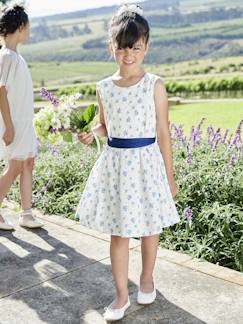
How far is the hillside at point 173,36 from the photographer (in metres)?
74.0

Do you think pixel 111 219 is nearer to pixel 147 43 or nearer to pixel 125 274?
pixel 125 274

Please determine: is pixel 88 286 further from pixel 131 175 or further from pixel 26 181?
pixel 26 181

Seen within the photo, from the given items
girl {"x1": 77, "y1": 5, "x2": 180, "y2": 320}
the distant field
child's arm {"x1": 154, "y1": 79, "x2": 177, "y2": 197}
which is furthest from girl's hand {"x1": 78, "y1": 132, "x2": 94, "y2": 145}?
the distant field

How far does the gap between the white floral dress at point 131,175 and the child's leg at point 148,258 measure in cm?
17

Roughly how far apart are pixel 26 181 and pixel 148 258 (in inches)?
73.8

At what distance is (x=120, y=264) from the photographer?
332 cm

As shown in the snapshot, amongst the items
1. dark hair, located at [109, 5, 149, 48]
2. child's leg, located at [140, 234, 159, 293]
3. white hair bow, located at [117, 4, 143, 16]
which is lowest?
child's leg, located at [140, 234, 159, 293]

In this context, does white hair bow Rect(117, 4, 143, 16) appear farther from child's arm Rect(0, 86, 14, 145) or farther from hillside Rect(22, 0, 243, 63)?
child's arm Rect(0, 86, 14, 145)

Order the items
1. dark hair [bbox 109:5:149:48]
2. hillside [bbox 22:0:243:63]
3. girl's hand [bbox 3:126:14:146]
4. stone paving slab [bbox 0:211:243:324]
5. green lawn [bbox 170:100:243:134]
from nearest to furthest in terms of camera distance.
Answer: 1. dark hair [bbox 109:5:149:48]
2. stone paving slab [bbox 0:211:243:324]
3. girl's hand [bbox 3:126:14:146]
4. green lawn [bbox 170:100:243:134]
5. hillside [bbox 22:0:243:63]

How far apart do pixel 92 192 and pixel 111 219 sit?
200mm

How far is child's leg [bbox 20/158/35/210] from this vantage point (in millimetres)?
5012

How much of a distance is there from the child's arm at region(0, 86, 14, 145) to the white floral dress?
1461 millimetres

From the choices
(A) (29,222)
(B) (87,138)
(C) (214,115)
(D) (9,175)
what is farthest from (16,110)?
(C) (214,115)

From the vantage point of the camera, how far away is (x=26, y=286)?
151 inches
